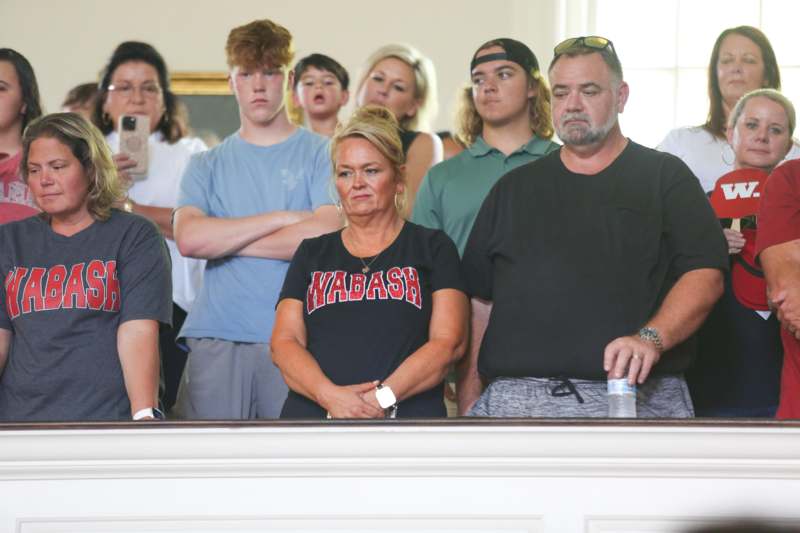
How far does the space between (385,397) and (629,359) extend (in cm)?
54

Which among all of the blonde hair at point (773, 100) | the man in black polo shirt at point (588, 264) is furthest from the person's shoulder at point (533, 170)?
the blonde hair at point (773, 100)

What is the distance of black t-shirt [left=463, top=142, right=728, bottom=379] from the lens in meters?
3.19

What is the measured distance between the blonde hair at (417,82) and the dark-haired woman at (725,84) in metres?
0.72

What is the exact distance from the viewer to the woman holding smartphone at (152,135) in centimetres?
421

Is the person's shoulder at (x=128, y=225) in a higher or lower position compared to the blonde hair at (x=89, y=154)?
lower

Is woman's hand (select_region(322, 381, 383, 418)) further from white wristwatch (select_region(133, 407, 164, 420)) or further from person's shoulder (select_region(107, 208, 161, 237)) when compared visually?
person's shoulder (select_region(107, 208, 161, 237))

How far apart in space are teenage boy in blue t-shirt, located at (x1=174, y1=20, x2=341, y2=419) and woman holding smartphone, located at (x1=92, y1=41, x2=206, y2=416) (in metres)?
0.34

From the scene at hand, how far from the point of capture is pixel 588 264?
3236 mm

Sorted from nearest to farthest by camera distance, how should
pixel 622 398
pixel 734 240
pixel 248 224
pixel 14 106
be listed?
1. pixel 622 398
2. pixel 734 240
3. pixel 248 224
4. pixel 14 106

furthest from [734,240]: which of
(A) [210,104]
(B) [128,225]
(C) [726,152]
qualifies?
(A) [210,104]

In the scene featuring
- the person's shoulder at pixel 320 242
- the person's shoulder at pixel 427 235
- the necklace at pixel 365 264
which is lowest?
the necklace at pixel 365 264

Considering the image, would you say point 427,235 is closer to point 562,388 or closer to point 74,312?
point 562,388

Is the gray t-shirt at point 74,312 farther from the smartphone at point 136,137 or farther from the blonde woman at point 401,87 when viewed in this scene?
the blonde woman at point 401,87

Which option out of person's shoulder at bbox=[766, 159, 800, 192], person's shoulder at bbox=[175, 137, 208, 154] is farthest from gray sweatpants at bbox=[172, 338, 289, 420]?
person's shoulder at bbox=[766, 159, 800, 192]
